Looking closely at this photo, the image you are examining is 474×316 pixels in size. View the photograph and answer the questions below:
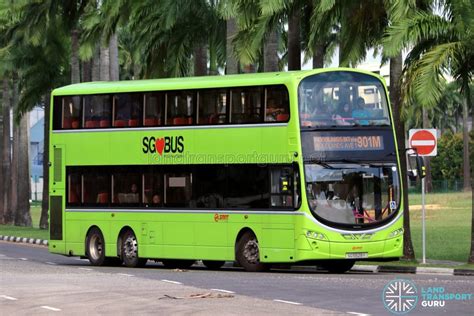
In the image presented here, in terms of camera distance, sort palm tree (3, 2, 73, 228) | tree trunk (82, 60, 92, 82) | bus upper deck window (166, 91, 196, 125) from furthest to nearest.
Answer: palm tree (3, 2, 73, 228) < tree trunk (82, 60, 92, 82) < bus upper deck window (166, 91, 196, 125)

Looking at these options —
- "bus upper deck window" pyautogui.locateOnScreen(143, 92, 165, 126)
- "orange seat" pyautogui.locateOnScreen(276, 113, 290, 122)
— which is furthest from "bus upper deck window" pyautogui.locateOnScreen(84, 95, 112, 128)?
"orange seat" pyautogui.locateOnScreen(276, 113, 290, 122)

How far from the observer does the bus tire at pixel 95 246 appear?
100ft

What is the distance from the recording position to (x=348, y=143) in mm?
25938

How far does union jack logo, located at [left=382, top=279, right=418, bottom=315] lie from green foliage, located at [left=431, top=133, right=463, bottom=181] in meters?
90.5

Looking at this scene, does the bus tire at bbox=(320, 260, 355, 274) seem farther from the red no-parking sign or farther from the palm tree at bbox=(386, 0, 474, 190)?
the palm tree at bbox=(386, 0, 474, 190)

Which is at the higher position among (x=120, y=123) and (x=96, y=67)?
(x=96, y=67)

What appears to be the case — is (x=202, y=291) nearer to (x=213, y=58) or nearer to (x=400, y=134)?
(x=400, y=134)

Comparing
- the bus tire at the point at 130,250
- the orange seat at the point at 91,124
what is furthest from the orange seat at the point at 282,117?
the orange seat at the point at 91,124

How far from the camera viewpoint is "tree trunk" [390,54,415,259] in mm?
30161

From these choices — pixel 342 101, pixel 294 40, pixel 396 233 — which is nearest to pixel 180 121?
pixel 342 101

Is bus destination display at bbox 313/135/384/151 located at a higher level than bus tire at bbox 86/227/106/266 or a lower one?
higher

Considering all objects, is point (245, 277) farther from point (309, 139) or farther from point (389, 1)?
point (389, 1)

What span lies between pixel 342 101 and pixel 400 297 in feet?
25.2

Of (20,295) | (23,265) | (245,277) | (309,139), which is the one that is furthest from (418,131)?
(20,295)
